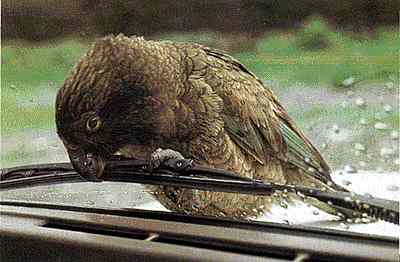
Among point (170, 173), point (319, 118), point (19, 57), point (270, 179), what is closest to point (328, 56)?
point (319, 118)

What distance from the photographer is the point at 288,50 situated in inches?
41.3

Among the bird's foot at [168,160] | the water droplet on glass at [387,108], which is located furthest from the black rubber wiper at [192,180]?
the water droplet on glass at [387,108]

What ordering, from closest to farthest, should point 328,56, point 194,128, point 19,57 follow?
1. point 328,56
2. point 194,128
3. point 19,57

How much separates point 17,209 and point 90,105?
243 millimetres

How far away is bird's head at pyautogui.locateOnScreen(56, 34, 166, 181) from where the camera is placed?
114 cm

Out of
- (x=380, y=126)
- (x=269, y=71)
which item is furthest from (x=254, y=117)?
(x=380, y=126)

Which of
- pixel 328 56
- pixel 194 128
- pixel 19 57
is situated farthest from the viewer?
pixel 19 57

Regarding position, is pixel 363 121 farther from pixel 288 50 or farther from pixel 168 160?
pixel 168 160

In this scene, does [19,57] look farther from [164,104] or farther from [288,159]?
[288,159]

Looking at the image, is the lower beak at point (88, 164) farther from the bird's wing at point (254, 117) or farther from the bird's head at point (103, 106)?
the bird's wing at point (254, 117)

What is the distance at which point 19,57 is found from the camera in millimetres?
1255

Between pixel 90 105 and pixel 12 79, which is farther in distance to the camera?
pixel 12 79

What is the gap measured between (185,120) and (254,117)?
0.34 feet

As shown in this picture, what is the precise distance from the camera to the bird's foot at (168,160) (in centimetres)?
114
